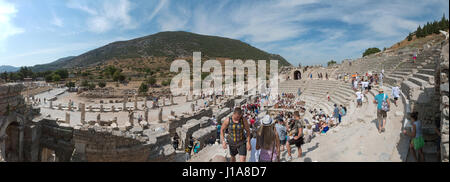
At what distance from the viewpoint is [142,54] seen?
11369cm

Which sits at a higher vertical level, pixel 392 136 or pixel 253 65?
pixel 253 65

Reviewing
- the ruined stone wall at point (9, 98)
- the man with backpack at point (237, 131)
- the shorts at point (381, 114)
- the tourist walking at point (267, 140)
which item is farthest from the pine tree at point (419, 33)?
the ruined stone wall at point (9, 98)

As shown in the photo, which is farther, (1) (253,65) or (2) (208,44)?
(2) (208,44)

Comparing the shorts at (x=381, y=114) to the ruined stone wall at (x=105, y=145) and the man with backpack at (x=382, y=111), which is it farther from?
the ruined stone wall at (x=105, y=145)

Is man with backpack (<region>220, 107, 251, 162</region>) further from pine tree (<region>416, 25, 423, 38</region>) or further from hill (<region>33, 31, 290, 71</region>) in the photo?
hill (<region>33, 31, 290, 71</region>)

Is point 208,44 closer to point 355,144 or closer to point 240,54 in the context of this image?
point 240,54

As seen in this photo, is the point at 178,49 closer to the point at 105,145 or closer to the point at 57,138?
the point at 57,138

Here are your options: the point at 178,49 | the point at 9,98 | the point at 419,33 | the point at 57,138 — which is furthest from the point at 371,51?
the point at 178,49

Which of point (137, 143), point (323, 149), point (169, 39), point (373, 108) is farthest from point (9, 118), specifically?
point (169, 39)

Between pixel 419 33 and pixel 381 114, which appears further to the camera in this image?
pixel 419 33

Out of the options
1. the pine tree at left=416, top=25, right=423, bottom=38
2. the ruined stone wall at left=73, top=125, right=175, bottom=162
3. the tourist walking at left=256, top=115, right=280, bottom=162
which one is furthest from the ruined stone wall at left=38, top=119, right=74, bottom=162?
the pine tree at left=416, top=25, right=423, bottom=38

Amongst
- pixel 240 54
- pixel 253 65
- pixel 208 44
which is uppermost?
pixel 208 44

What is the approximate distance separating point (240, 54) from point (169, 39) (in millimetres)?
48509

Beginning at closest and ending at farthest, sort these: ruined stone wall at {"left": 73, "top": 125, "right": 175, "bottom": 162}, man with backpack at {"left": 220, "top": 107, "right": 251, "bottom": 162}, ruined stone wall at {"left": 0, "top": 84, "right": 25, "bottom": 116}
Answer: man with backpack at {"left": 220, "top": 107, "right": 251, "bottom": 162} < ruined stone wall at {"left": 73, "top": 125, "right": 175, "bottom": 162} < ruined stone wall at {"left": 0, "top": 84, "right": 25, "bottom": 116}
